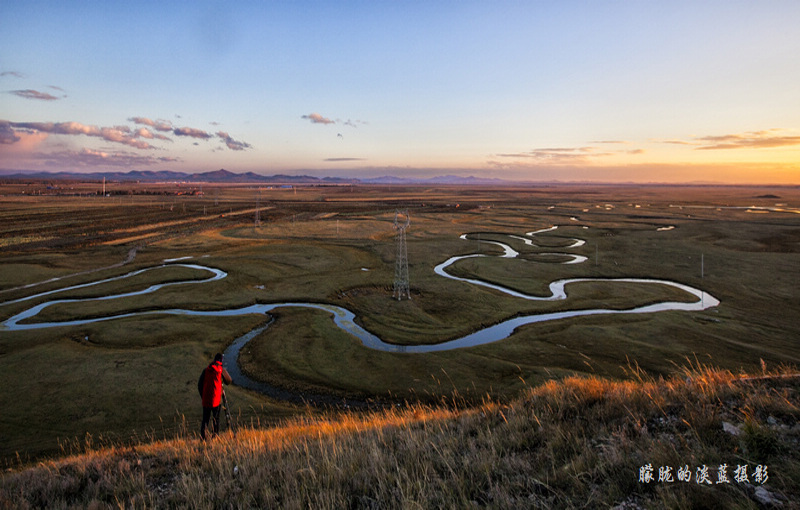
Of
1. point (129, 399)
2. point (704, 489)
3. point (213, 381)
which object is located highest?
point (704, 489)

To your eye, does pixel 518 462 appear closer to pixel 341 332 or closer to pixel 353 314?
pixel 341 332

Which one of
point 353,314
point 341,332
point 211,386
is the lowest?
point 341,332

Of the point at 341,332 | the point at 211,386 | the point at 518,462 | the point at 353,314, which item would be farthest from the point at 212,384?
the point at 353,314

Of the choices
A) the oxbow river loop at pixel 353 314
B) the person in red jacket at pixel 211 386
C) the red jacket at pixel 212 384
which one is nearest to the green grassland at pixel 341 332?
the oxbow river loop at pixel 353 314

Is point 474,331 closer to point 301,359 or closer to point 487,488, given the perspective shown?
point 301,359

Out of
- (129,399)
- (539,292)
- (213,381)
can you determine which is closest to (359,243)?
(539,292)

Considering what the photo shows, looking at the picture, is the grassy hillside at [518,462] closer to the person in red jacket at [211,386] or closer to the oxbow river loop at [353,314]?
the person in red jacket at [211,386]

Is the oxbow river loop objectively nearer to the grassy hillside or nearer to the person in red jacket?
the person in red jacket
